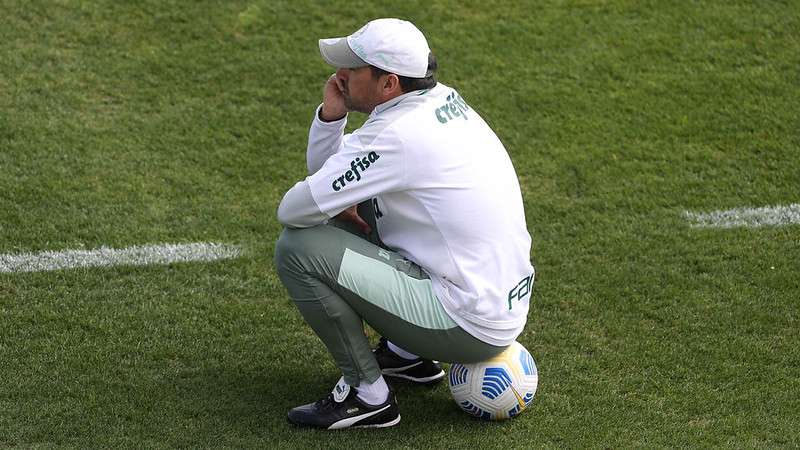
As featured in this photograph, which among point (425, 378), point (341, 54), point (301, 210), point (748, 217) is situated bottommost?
point (748, 217)

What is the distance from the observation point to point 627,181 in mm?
6609

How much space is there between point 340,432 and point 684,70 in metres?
4.14

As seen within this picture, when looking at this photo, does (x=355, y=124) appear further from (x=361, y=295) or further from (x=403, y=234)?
(x=361, y=295)

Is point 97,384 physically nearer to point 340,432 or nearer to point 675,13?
point 340,432

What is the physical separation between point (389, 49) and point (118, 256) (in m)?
2.11

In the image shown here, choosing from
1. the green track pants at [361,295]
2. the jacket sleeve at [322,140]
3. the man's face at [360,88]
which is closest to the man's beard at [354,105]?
the man's face at [360,88]

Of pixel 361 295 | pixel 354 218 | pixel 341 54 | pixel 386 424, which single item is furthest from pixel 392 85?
pixel 386 424

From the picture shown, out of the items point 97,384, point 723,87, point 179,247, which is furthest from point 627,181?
point 97,384

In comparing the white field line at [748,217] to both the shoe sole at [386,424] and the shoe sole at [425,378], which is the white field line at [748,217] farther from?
the shoe sole at [386,424]

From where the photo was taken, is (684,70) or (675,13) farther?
(675,13)

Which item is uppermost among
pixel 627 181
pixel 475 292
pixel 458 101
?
pixel 458 101

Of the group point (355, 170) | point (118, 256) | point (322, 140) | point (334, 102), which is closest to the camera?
point (355, 170)

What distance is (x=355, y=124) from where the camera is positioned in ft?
23.3

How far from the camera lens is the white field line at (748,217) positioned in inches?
243
